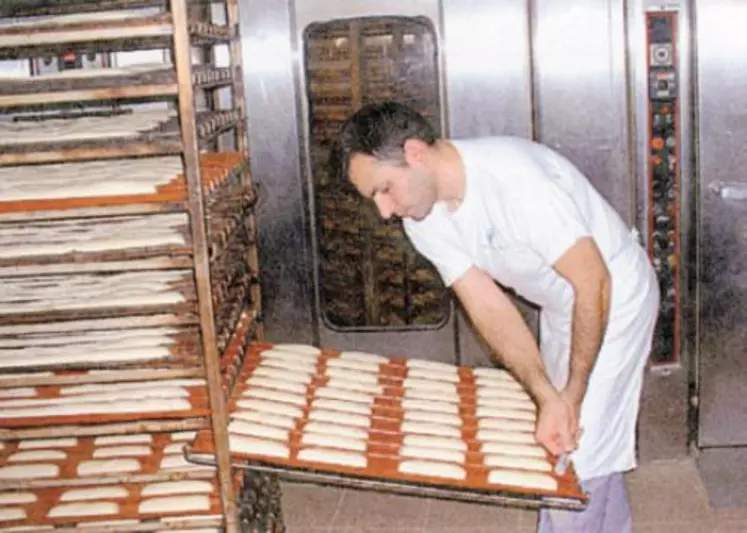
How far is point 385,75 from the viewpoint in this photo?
3908 mm

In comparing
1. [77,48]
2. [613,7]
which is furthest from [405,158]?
[613,7]

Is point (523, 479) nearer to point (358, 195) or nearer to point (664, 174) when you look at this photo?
point (358, 195)

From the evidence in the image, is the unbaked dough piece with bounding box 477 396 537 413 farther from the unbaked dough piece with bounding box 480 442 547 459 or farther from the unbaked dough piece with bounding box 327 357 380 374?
the unbaked dough piece with bounding box 327 357 380 374

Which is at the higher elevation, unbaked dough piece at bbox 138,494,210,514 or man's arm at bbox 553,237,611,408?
man's arm at bbox 553,237,611,408

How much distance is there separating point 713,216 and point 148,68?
7.83ft

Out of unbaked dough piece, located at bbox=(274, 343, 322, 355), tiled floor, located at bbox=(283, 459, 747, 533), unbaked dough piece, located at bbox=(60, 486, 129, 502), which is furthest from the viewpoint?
tiled floor, located at bbox=(283, 459, 747, 533)

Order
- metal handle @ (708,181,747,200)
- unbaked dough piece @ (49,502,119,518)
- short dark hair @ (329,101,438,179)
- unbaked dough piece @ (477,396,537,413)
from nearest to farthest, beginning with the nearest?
short dark hair @ (329,101,438,179) → unbaked dough piece @ (49,502,119,518) → unbaked dough piece @ (477,396,537,413) → metal handle @ (708,181,747,200)

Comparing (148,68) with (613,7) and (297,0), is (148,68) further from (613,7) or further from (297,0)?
(613,7)

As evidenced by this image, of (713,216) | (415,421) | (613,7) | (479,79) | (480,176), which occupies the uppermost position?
(613,7)

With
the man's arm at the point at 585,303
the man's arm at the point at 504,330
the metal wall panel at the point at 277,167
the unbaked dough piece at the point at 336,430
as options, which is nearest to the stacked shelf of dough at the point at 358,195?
the metal wall panel at the point at 277,167

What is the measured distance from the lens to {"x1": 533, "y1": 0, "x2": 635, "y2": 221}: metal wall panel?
12.8 feet

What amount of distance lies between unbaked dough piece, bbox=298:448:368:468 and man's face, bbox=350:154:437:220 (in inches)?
25.0

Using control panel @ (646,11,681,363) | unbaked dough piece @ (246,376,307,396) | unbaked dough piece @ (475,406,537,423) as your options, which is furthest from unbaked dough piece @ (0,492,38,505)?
control panel @ (646,11,681,363)

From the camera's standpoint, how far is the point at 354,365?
329 cm
